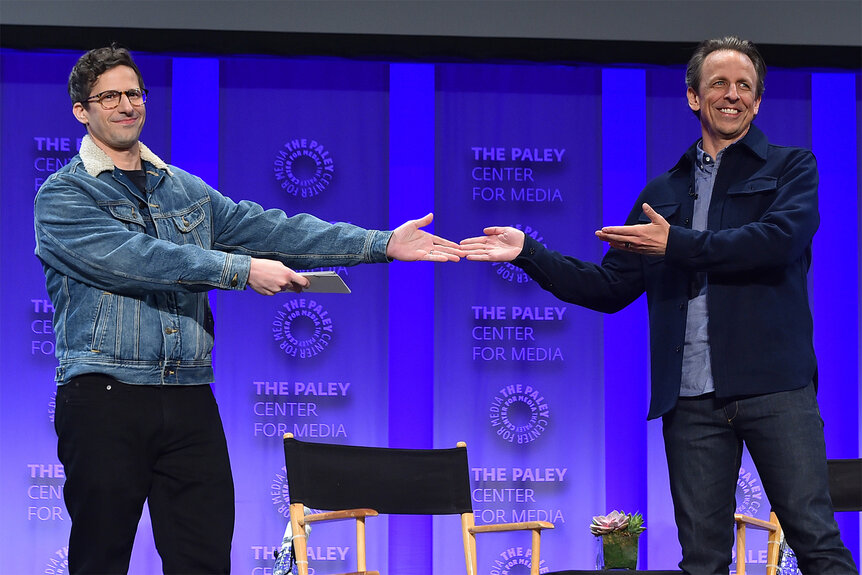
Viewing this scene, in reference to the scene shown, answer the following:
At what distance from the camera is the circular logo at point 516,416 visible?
14.0ft

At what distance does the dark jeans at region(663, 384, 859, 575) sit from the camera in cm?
212

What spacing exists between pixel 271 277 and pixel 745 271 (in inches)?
45.2

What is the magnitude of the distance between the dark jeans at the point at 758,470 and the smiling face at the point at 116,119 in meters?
1.48

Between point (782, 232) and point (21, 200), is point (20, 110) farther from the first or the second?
point (782, 232)

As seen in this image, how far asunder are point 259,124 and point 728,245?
261 cm

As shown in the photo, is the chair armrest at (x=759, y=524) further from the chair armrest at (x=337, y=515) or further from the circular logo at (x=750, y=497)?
the chair armrest at (x=337, y=515)

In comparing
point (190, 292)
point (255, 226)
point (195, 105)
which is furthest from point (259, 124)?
point (190, 292)

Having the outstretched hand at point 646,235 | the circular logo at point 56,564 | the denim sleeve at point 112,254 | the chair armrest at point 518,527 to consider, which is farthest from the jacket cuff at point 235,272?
the circular logo at point 56,564

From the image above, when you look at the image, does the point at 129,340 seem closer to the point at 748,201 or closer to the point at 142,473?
the point at 142,473

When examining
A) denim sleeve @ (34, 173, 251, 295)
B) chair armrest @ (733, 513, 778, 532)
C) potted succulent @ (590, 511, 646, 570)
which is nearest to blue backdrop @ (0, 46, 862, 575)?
potted succulent @ (590, 511, 646, 570)

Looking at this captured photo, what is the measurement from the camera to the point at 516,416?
4.28m

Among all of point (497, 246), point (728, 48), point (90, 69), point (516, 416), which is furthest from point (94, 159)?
point (516, 416)

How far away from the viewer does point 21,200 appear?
4.19 meters

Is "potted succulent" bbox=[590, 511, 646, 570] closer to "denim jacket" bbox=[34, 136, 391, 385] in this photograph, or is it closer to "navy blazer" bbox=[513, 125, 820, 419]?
"navy blazer" bbox=[513, 125, 820, 419]
